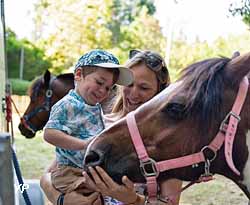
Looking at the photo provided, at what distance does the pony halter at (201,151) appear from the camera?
1.38 m

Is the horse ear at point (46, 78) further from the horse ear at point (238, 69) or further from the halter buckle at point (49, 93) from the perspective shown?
the horse ear at point (238, 69)

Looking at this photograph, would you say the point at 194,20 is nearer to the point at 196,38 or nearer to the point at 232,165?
the point at 196,38

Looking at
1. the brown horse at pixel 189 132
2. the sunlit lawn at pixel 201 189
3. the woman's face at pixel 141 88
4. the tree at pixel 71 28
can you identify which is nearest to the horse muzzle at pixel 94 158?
the brown horse at pixel 189 132

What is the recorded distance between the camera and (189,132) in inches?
55.7

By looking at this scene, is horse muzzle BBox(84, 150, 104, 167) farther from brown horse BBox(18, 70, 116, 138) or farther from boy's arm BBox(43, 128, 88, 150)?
brown horse BBox(18, 70, 116, 138)

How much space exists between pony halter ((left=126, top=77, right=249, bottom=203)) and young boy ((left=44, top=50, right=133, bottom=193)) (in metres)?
0.37

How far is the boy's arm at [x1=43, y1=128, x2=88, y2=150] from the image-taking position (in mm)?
1741

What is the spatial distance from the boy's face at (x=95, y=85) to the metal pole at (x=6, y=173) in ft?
3.00

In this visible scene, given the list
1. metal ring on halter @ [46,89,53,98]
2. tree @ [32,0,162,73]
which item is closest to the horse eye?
metal ring on halter @ [46,89,53,98]

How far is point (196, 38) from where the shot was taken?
18828 millimetres

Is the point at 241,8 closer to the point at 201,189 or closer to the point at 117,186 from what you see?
the point at 201,189

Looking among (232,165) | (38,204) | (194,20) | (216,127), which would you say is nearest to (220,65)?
(216,127)

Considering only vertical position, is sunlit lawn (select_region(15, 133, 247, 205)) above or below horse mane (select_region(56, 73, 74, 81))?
below

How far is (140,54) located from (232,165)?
33.2 inches
